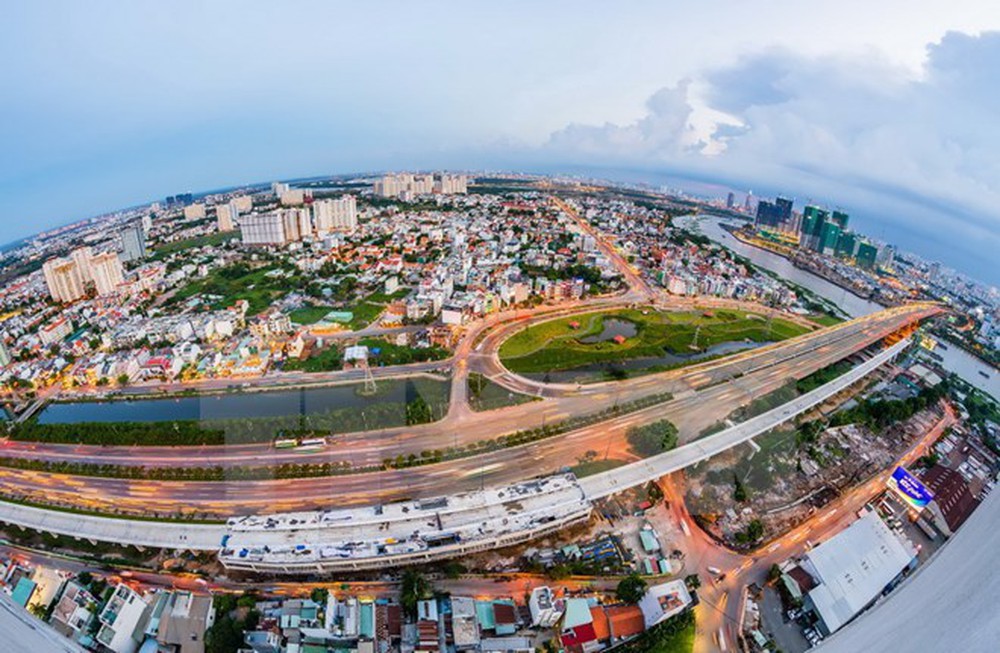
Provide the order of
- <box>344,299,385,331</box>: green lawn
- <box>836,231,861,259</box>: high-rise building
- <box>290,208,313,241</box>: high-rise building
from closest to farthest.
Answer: <box>344,299,385,331</box>: green lawn < <box>290,208,313,241</box>: high-rise building < <box>836,231,861,259</box>: high-rise building

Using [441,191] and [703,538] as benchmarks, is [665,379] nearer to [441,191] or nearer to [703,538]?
[703,538]

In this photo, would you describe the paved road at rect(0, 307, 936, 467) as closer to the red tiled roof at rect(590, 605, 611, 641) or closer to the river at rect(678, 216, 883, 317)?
the red tiled roof at rect(590, 605, 611, 641)

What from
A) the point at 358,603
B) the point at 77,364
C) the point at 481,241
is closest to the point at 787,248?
the point at 481,241

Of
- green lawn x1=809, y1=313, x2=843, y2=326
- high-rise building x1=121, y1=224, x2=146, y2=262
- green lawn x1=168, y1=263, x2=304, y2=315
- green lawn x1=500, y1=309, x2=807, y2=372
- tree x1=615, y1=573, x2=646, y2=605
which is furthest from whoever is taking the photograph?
high-rise building x1=121, y1=224, x2=146, y2=262

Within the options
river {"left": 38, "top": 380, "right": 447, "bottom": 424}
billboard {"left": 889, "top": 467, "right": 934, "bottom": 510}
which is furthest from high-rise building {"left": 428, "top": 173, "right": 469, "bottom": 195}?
billboard {"left": 889, "top": 467, "right": 934, "bottom": 510}

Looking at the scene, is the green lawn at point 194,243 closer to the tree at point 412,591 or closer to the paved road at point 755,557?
the tree at point 412,591

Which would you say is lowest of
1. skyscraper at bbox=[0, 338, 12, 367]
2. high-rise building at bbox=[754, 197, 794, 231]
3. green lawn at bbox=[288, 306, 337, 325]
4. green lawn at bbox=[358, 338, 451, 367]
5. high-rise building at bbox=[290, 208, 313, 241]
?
skyscraper at bbox=[0, 338, 12, 367]

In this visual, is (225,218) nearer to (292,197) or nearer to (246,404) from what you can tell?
(292,197)
